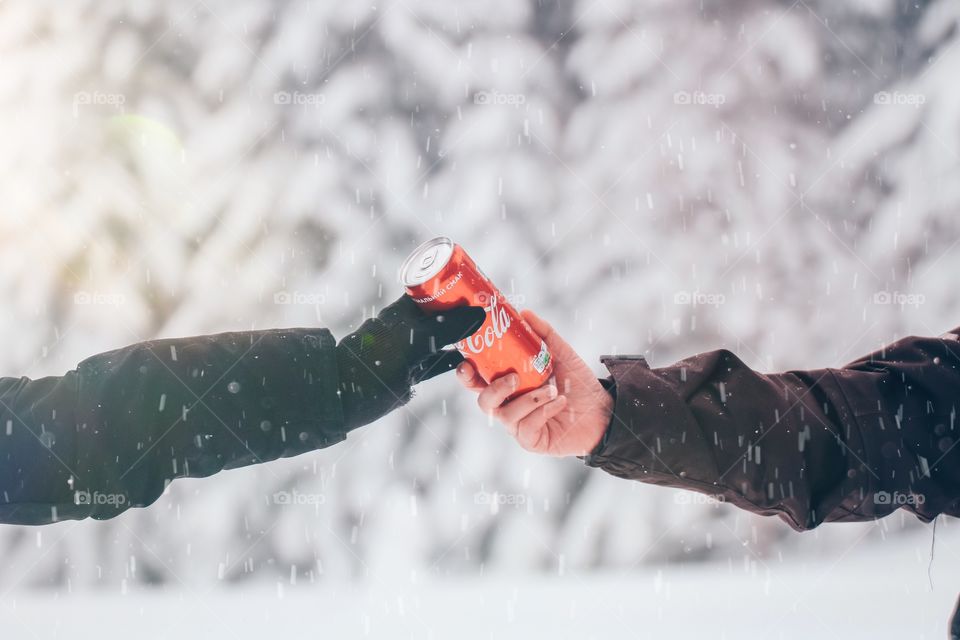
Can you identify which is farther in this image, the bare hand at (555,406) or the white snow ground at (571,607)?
the white snow ground at (571,607)

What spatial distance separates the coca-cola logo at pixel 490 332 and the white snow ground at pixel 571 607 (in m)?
0.84

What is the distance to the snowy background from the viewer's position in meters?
1.73

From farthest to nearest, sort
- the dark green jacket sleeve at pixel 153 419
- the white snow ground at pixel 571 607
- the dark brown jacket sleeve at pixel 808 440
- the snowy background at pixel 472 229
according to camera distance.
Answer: the snowy background at pixel 472 229 < the white snow ground at pixel 571 607 < the dark brown jacket sleeve at pixel 808 440 < the dark green jacket sleeve at pixel 153 419

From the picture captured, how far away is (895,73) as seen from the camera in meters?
1.90

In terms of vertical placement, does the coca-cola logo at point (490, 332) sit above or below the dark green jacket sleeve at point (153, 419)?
above

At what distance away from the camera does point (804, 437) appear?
978 millimetres

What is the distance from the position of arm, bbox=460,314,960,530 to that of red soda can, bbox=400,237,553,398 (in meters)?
0.05

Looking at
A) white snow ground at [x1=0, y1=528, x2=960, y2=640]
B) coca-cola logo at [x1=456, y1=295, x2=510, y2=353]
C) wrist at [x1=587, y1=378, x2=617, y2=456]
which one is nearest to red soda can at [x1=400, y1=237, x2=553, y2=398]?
coca-cola logo at [x1=456, y1=295, x2=510, y2=353]

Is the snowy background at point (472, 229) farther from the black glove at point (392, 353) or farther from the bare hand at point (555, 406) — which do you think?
the black glove at point (392, 353)

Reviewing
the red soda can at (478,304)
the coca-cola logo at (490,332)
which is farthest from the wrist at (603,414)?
the coca-cola logo at (490,332)

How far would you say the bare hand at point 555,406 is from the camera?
99 cm

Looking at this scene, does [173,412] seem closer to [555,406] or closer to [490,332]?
[490,332]

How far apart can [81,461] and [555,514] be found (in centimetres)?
132

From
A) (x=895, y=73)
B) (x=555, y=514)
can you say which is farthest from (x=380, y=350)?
(x=895, y=73)
